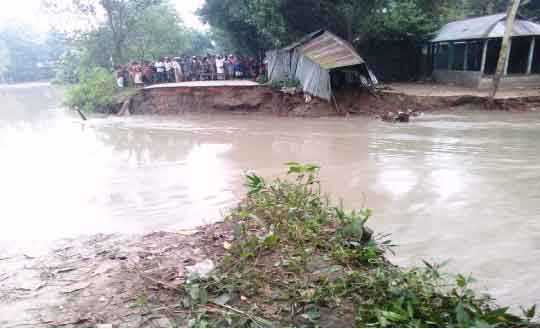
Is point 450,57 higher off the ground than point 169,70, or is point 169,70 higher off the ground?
point 450,57

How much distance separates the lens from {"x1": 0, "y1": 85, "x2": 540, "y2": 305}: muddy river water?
194 inches

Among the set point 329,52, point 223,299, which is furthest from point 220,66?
point 223,299

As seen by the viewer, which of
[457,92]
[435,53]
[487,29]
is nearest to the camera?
[457,92]

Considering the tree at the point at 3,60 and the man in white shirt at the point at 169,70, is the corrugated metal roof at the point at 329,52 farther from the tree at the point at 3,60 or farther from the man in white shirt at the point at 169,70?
the tree at the point at 3,60

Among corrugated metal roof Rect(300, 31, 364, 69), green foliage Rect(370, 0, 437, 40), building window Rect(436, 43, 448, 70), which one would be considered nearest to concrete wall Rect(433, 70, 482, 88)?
building window Rect(436, 43, 448, 70)

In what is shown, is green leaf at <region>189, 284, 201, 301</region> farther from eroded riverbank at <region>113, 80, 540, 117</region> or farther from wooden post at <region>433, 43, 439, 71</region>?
wooden post at <region>433, 43, 439, 71</region>

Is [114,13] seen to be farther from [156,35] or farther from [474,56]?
[474,56]

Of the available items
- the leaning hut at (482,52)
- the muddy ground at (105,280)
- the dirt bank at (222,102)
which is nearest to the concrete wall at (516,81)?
the leaning hut at (482,52)

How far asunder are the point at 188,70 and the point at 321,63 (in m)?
9.05

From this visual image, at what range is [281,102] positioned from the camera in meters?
16.5

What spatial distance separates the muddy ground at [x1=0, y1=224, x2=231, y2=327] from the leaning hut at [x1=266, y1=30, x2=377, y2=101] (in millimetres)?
11430

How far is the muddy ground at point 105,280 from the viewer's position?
8.75 ft

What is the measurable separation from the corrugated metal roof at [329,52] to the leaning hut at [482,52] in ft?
20.6

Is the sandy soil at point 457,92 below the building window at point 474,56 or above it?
below
